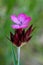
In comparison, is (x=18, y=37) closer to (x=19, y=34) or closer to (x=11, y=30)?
(x=19, y=34)

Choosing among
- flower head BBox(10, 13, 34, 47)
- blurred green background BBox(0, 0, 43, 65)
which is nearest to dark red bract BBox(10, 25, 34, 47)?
flower head BBox(10, 13, 34, 47)

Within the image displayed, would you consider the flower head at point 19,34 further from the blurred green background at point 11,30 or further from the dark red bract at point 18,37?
the blurred green background at point 11,30

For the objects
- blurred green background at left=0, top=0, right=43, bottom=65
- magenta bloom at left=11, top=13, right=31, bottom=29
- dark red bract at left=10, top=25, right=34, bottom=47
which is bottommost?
blurred green background at left=0, top=0, right=43, bottom=65

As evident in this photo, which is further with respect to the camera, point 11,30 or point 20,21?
point 11,30

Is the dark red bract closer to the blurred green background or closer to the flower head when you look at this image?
the flower head

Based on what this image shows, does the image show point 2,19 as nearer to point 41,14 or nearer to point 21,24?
point 41,14

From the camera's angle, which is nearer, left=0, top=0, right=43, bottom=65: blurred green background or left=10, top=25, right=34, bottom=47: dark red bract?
left=10, top=25, right=34, bottom=47: dark red bract

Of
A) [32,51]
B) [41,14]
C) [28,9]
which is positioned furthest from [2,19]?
[32,51]

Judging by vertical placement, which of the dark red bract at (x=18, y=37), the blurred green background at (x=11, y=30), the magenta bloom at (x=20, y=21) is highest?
the magenta bloom at (x=20, y=21)

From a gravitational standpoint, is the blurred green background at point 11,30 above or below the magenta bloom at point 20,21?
below

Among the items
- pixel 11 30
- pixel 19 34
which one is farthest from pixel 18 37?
pixel 11 30

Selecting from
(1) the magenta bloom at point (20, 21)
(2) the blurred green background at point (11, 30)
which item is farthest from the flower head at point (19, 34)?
(2) the blurred green background at point (11, 30)
